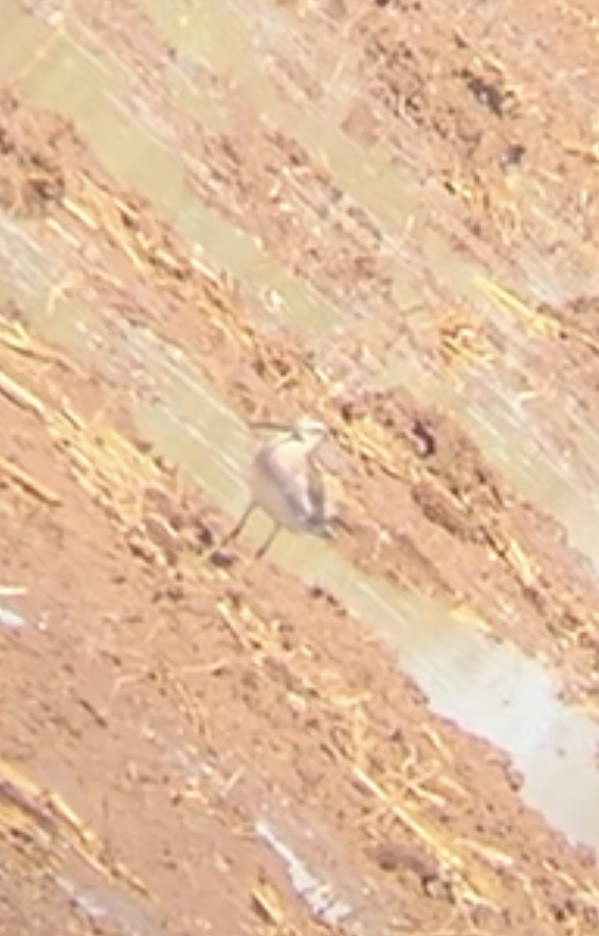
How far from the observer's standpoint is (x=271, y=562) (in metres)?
6.47

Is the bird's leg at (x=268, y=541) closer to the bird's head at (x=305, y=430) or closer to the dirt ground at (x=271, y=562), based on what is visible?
the dirt ground at (x=271, y=562)

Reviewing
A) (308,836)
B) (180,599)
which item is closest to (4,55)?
(180,599)

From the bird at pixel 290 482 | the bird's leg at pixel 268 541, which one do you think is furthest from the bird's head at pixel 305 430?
the bird's leg at pixel 268 541

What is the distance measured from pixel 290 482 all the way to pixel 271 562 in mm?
299

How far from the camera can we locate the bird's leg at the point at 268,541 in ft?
21.2

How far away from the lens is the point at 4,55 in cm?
697

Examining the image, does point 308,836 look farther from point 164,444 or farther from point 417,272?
point 417,272

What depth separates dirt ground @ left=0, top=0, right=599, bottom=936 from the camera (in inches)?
223

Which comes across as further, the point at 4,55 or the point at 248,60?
the point at 248,60

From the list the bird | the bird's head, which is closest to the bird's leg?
the bird

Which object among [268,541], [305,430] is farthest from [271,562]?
[305,430]

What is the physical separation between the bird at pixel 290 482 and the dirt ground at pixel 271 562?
0.08 metres

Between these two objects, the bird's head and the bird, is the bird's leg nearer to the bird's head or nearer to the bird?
the bird

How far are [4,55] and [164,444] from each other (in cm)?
109
